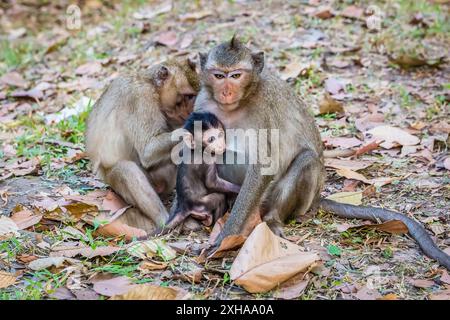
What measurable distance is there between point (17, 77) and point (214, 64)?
14.9 feet

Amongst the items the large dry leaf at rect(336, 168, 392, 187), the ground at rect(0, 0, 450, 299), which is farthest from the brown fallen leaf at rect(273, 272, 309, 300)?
the large dry leaf at rect(336, 168, 392, 187)

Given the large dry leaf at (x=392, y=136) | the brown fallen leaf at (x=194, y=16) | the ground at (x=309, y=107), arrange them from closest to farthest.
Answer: the ground at (x=309, y=107)
the large dry leaf at (x=392, y=136)
the brown fallen leaf at (x=194, y=16)

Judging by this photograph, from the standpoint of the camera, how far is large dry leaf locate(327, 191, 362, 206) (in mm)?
5319

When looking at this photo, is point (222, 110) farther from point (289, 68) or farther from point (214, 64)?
point (289, 68)

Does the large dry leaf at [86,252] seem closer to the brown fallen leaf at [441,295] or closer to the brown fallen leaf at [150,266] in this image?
the brown fallen leaf at [150,266]

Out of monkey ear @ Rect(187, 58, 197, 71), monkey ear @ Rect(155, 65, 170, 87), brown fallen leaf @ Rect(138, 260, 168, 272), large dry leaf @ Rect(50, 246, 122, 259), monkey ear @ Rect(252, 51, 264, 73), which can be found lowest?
brown fallen leaf @ Rect(138, 260, 168, 272)

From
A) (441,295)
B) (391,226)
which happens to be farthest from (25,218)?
(441,295)

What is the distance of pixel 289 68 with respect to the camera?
25.1 feet

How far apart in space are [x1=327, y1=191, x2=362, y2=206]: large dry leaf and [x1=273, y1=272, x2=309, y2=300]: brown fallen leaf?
141cm

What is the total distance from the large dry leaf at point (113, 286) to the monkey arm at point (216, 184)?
1.29 m

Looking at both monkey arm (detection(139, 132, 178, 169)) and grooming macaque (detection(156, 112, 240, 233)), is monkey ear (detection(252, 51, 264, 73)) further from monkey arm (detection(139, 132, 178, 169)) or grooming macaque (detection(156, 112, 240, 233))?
monkey arm (detection(139, 132, 178, 169))

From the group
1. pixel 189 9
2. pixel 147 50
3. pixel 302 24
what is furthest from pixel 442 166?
pixel 189 9

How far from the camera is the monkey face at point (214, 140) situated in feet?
16.1

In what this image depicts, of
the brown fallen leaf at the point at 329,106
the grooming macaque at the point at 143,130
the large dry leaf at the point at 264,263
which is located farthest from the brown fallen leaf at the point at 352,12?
the large dry leaf at the point at 264,263
